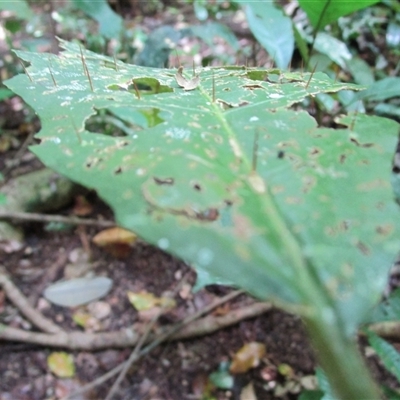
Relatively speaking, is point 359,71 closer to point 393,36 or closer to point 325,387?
point 393,36

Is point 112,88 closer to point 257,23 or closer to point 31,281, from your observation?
point 257,23

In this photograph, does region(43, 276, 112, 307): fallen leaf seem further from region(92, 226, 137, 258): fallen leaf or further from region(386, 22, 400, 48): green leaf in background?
region(386, 22, 400, 48): green leaf in background

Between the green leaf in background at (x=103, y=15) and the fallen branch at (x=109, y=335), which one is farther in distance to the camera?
the green leaf in background at (x=103, y=15)

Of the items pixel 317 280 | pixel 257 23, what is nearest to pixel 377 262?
pixel 317 280

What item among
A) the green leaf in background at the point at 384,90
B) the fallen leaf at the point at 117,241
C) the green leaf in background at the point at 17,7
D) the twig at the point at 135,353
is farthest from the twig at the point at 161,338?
the green leaf in background at the point at 17,7

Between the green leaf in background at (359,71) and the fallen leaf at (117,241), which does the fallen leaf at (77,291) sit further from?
the green leaf in background at (359,71)

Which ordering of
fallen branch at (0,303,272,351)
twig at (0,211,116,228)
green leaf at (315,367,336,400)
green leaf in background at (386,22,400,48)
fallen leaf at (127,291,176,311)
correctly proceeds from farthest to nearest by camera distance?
green leaf in background at (386,22,400,48)
twig at (0,211,116,228)
fallen leaf at (127,291,176,311)
fallen branch at (0,303,272,351)
green leaf at (315,367,336,400)

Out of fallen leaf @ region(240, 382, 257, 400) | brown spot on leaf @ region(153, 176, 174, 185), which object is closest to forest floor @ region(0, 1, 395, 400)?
fallen leaf @ region(240, 382, 257, 400)
